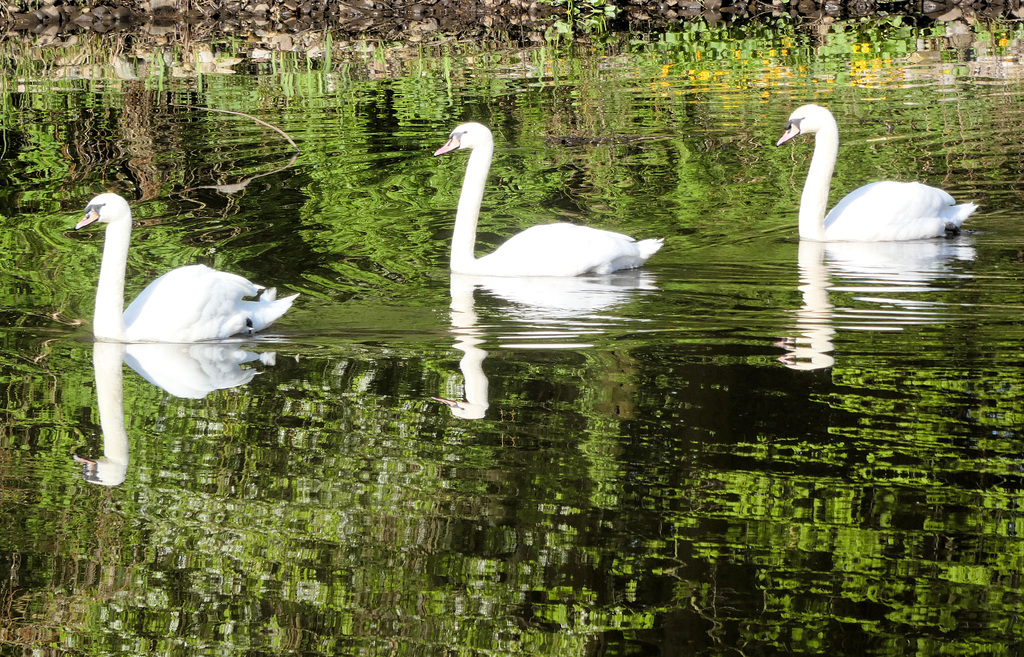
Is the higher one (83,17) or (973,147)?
(83,17)

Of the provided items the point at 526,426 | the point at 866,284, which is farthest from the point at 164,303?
the point at 866,284

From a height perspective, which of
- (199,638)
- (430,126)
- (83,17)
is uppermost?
(83,17)

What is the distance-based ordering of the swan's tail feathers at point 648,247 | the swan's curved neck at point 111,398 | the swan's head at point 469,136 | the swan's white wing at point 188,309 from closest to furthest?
the swan's curved neck at point 111,398, the swan's white wing at point 188,309, the swan's tail feathers at point 648,247, the swan's head at point 469,136

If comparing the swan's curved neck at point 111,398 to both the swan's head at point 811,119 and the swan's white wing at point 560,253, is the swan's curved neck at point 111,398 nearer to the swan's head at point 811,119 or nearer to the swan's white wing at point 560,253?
the swan's white wing at point 560,253

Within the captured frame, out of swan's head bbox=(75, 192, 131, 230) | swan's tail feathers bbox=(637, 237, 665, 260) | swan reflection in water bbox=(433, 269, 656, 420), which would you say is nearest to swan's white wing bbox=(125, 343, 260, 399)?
swan's head bbox=(75, 192, 131, 230)

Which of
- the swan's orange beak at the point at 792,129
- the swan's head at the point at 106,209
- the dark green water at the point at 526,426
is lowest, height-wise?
the dark green water at the point at 526,426

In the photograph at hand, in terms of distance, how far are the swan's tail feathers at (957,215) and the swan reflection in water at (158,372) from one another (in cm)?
527

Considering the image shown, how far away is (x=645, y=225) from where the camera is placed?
10.6 m

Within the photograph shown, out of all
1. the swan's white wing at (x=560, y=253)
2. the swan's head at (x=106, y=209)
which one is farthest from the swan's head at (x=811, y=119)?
the swan's head at (x=106, y=209)

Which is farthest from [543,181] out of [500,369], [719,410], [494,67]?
[494,67]

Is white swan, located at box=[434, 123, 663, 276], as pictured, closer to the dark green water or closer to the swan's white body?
the dark green water

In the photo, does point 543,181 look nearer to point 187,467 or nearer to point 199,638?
point 187,467

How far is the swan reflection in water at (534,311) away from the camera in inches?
267

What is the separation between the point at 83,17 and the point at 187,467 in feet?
78.7
